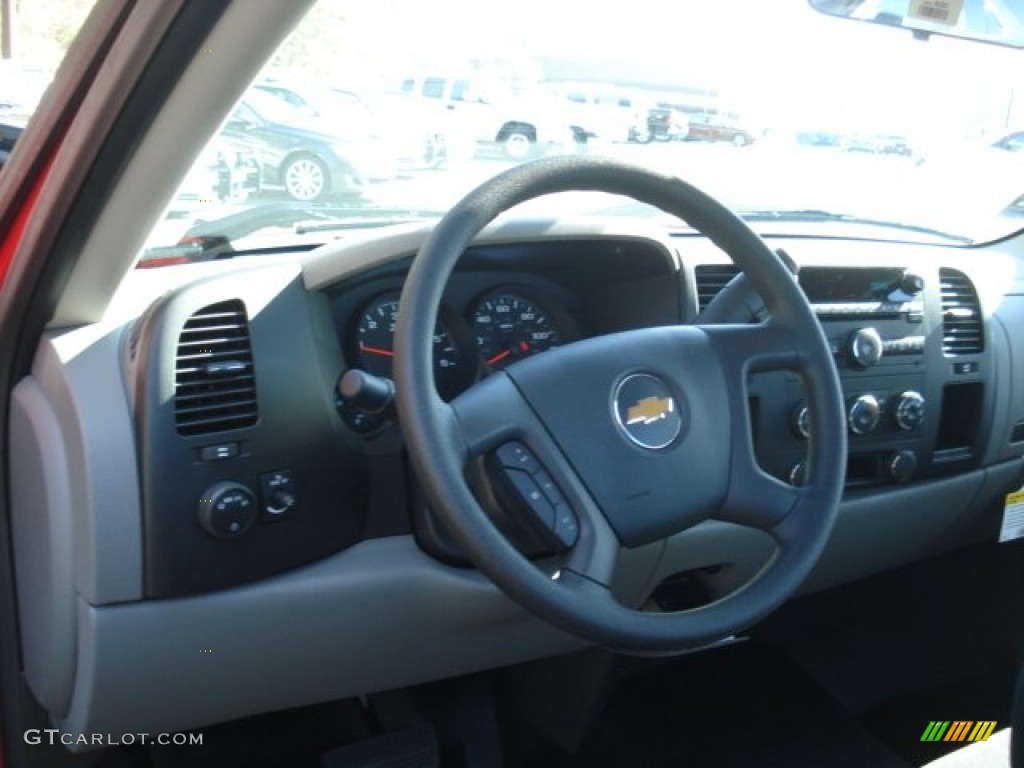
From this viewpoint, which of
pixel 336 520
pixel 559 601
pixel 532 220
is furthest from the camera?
pixel 532 220

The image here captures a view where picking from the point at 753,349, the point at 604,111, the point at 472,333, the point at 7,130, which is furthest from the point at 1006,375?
the point at 7,130

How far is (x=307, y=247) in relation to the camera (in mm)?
2303

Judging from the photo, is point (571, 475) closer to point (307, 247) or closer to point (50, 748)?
point (307, 247)

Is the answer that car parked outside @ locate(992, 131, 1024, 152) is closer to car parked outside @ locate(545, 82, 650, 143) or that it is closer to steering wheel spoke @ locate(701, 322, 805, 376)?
car parked outside @ locate(545, 82, 650, 143)

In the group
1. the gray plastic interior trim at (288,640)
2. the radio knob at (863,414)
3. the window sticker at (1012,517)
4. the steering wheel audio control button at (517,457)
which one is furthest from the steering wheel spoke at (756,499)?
the window sticker at (1012,517)

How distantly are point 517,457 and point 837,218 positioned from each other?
1895 mm

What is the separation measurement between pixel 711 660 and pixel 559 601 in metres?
1.81

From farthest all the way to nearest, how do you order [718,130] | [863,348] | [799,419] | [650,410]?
[718,130]
[863,348]
[799,419]
[650,410]

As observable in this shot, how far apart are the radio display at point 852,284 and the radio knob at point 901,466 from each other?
0.39 m

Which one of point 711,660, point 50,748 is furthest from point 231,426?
point 711,660

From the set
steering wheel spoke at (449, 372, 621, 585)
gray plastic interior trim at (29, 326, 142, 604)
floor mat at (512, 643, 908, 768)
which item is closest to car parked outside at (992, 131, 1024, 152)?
floor mat at (512, 643, 908, 768)

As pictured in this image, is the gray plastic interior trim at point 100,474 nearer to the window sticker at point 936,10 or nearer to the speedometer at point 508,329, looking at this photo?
the speedometer at point 508,329

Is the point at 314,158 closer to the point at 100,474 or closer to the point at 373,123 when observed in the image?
the point at 373,123

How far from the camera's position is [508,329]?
227 centimetres
